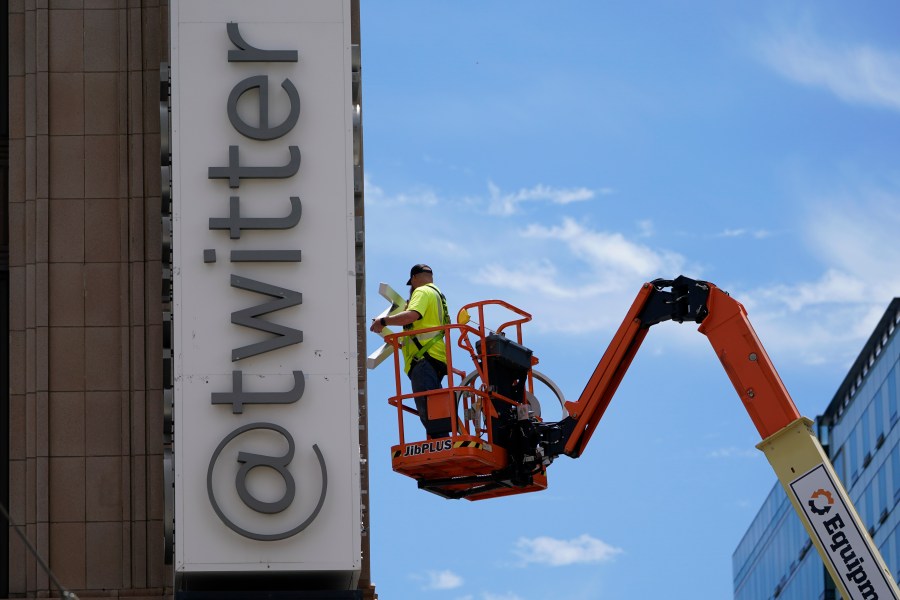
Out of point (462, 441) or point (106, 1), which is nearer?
point (462, 441)

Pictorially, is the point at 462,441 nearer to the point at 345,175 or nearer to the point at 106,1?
the point at 345,175

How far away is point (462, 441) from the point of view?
893 inches

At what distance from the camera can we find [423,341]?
23641 mm

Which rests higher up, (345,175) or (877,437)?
(877,437)

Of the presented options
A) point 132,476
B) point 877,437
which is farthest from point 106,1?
point 877,437

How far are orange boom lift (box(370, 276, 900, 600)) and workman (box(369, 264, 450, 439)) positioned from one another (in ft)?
0.58

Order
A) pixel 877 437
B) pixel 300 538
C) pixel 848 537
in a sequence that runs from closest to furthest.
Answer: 1. pixel 848 537
2. pixel 300 538
3. pixel 877 437

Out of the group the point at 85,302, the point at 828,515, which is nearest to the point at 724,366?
the point at 828,515

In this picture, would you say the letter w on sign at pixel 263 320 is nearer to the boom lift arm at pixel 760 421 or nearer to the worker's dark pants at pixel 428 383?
the worker's dark pants at pixel 428 383

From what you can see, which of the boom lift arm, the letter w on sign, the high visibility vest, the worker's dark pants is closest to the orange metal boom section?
the boom lift arm

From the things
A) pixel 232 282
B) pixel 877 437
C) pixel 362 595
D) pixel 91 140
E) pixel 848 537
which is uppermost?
pixel 877 437

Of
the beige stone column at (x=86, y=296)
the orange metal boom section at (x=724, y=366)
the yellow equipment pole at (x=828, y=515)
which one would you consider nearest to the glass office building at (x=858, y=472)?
the beige stone column at (x=86, y=296)

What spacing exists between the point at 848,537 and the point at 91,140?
12.2 m

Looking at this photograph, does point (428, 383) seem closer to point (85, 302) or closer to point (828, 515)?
point (828, 515)
